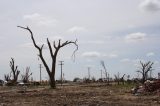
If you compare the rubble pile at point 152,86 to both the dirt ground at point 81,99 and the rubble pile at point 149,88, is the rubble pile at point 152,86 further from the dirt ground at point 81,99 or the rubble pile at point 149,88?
the dirt ground at point 81,99

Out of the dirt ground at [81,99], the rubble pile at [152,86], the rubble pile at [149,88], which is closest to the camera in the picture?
the dirt ground at [81,99]

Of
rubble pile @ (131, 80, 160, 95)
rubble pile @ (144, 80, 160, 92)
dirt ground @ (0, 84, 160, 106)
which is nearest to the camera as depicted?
dirt ground @ (0, 84, 160, 106)

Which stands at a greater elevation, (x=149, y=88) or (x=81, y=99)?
(x=149, y=88)

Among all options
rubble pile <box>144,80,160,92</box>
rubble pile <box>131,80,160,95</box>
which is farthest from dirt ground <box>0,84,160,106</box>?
rubble pile <box>144,80,160,92</box>

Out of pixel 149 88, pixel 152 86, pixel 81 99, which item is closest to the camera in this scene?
pixel 81 99

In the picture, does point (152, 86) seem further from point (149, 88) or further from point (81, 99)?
point (81, 99)

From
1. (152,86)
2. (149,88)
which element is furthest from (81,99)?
(152,86)

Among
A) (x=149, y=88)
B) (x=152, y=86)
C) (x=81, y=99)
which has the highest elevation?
(x=152, y=86)

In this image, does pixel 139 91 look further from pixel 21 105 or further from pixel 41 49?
pixel 41 49

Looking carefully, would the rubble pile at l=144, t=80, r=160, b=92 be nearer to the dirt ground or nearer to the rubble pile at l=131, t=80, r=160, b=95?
the rubble pile at l=131, t=80, r=160, b=95

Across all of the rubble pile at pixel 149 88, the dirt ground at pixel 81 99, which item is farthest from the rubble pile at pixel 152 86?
the dirt ground at pixel 81 99

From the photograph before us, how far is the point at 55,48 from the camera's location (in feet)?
134

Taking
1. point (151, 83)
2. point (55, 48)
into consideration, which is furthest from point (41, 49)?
point (151, 83)

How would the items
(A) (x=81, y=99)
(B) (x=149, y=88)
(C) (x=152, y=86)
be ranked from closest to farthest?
1. (A) (x=81, y=99)
2. (B) (x=149, y=88)
3. (C) (x=152, y=86)
